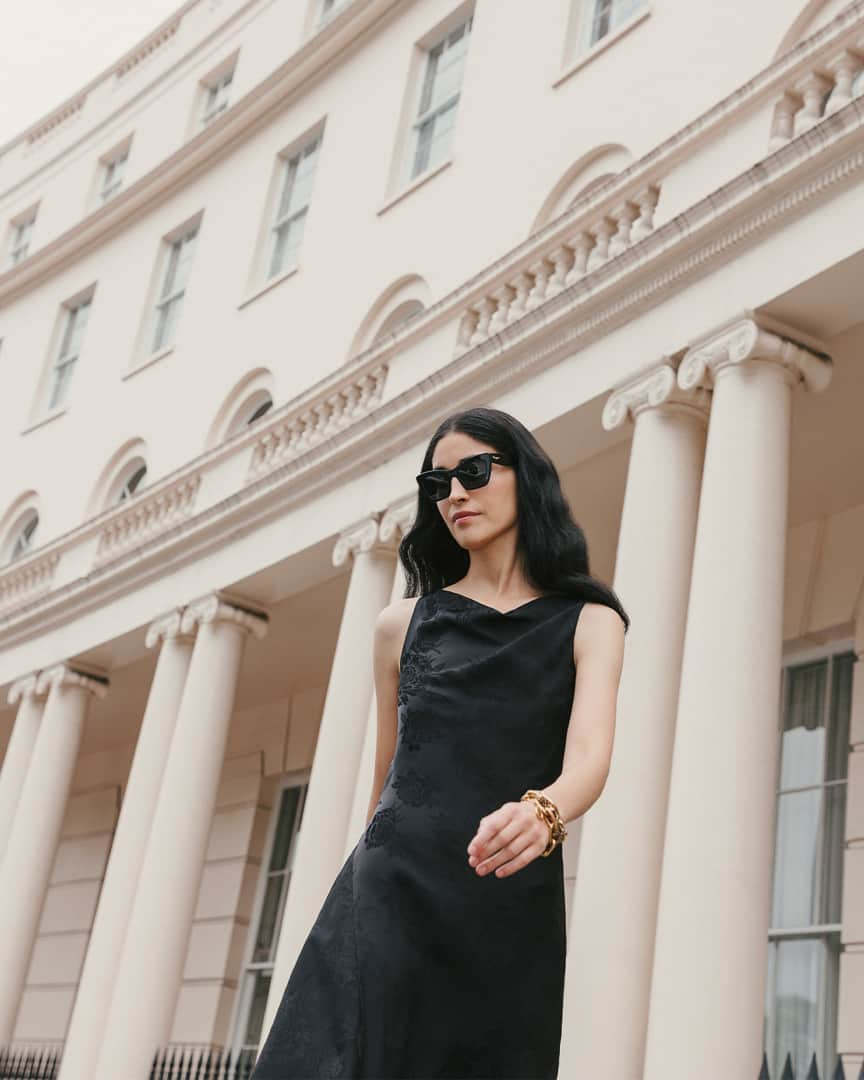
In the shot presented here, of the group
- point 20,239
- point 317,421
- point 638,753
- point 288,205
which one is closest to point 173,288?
point 288,205

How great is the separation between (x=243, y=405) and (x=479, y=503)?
50.4 feet

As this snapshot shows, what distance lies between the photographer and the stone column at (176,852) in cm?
1266

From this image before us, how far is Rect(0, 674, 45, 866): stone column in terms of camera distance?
1662 cm

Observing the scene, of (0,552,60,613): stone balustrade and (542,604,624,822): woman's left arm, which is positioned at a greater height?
(0,552,60,613): stone balustrade

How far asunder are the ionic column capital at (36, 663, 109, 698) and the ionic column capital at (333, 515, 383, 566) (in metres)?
5.27

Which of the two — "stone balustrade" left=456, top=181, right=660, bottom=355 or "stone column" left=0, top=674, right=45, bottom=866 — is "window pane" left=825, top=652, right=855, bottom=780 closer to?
"stone balustrade" left=456, top=181, right=660, bottom=355

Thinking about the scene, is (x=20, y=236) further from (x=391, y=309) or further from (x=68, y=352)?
(x=391, y=309)

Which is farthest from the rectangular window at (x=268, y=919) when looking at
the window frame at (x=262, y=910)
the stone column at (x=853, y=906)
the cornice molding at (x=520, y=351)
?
the stone column at (x=853, y=906)

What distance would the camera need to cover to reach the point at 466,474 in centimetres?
293

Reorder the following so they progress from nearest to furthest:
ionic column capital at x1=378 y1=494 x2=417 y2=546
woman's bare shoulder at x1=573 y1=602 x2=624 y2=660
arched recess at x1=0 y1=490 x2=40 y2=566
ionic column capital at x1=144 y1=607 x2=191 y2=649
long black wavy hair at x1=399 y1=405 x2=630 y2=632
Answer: woman's bare shoulder at x1=573 y1=602 x2=624 y2=660 < long black wavy hair at x1=399 y1=405 x2=630 y2=632 < ionic column capital at x1=378 y1=494 x2=417 y2=546 < ionic column capital at x1=144 y1=607 x2=191 y2=649 < arched recess at x1=0 y1=490 x2=40 y2=566

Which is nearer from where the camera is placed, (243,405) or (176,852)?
(176,852)

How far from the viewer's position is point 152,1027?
41.7ft

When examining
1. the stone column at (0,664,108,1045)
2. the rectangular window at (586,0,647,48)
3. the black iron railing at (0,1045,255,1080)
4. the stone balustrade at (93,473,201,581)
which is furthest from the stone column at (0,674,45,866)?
the rectangular window at (586,0,647,48)

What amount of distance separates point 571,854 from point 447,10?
10.4 meters
